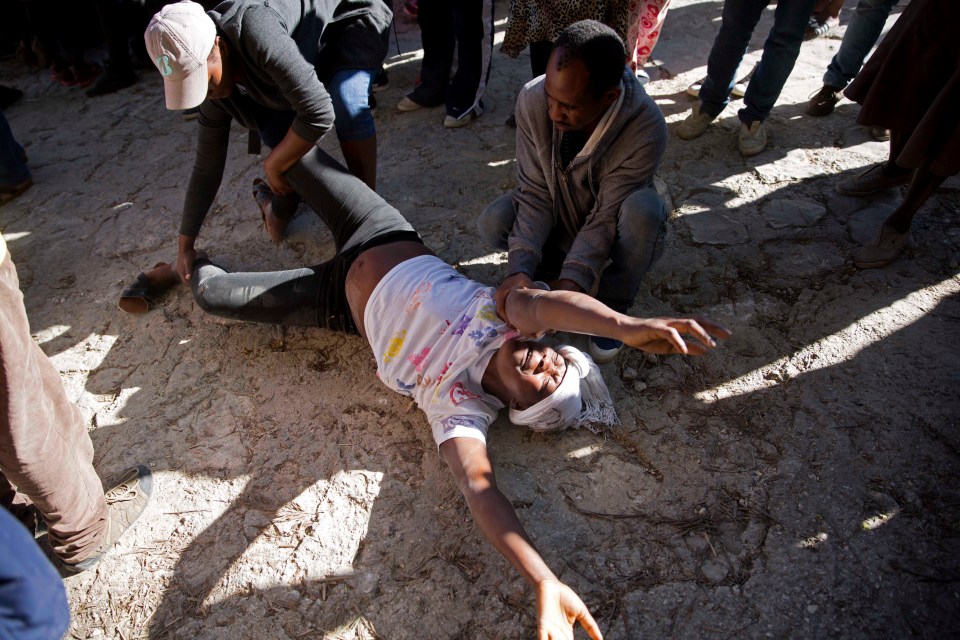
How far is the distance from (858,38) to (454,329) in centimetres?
287

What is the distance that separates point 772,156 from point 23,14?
621cm

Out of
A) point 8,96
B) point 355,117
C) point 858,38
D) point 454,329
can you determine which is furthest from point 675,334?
point 8,96

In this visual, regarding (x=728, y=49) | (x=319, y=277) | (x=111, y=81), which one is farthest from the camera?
(x=111, y=81)

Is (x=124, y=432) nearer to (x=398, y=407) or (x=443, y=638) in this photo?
(x=398, y=407)

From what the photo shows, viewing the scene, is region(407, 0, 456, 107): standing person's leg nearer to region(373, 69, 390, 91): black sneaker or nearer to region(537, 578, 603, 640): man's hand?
region(373, 69, 390, 91): black sneaker

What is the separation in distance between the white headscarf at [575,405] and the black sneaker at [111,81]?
4.39 m

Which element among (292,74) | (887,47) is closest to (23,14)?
(292,74)

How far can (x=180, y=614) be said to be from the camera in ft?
5.91

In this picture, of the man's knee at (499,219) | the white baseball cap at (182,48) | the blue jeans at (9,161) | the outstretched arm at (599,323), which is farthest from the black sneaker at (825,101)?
the blue jeans at (9,161)

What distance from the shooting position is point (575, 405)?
200 centimetres

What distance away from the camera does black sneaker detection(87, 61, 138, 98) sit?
4.60 meters

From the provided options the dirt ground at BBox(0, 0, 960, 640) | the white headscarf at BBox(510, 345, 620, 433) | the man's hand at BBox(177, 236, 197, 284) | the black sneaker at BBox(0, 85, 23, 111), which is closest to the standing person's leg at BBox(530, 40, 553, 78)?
the dirt ground at BBox(0, 0, 960, 640)

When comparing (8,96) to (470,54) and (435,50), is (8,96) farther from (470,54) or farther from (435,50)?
(470,54)

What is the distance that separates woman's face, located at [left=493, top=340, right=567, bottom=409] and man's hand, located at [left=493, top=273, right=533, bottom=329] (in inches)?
4.3
